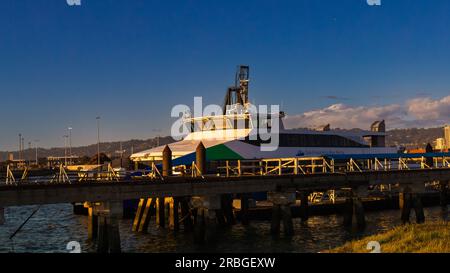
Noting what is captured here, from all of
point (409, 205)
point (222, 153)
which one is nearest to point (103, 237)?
point (222, 153)

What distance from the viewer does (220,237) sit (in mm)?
38000

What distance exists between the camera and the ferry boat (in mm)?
55219

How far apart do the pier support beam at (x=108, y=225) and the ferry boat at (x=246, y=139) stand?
2326 cm

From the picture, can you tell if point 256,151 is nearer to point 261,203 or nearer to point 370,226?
point 261,203

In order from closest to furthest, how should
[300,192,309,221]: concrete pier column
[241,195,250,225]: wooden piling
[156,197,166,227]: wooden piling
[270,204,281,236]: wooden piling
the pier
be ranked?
the pier
[270,204,281,236]: wooden piling
[156,197,166,227]: wooden piling
[241,195,250,225]: wooden piling
[300,192,309,221]: concrete pier column

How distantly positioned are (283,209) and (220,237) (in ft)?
17.1

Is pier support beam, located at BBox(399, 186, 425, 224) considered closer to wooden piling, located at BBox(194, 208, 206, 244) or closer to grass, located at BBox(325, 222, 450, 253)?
wooden piling, located at BBox(194, 208, 206, 244)

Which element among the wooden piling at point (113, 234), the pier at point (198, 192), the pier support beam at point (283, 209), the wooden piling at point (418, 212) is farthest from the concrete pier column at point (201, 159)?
the wooden piling at point (418, 212)

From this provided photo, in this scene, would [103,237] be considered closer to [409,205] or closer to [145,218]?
[145,218]

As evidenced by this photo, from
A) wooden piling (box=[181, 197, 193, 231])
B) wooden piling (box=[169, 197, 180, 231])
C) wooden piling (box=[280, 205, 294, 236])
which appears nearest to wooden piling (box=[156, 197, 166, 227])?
wooden piling (box=[169, 197, 180, 231])

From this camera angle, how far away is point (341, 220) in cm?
4584

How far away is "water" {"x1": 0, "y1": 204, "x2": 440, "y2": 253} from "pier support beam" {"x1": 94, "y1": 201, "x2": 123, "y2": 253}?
164 inches

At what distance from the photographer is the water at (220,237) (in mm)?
33594
